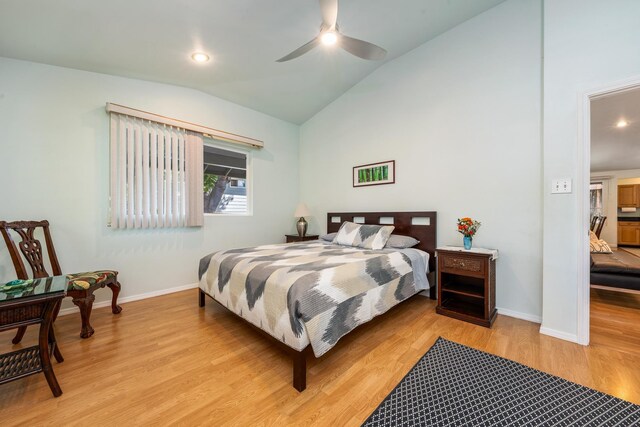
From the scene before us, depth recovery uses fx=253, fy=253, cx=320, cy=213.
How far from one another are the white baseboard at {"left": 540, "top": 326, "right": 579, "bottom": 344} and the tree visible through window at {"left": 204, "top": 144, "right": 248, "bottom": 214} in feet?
13.4

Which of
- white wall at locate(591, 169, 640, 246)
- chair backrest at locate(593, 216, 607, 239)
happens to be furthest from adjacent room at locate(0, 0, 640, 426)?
white wall at locate(591, 169, 640, 246)

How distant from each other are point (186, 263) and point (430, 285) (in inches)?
131

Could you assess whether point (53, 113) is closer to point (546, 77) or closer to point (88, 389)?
point (88, 389)

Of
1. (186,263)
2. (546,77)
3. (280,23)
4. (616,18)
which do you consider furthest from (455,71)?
(186,263)

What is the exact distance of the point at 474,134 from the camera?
287 cm

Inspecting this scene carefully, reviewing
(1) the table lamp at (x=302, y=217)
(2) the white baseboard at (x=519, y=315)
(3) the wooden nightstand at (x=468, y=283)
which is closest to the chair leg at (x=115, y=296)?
(1) the table lamp at (x=302, y=217)

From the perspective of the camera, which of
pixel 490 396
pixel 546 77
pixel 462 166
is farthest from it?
pixel 462 166

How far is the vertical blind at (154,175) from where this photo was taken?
3021 mm

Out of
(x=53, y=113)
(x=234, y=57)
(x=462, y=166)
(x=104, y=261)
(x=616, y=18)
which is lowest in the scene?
(x=104, y=261)

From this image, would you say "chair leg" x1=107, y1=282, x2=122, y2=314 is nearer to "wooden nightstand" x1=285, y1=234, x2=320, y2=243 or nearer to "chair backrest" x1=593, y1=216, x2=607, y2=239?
"wooden nightstand" x1=285, y1=234, x2=320, y2=243

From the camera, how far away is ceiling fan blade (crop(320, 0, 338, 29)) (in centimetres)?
192

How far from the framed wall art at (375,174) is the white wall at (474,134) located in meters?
0.08

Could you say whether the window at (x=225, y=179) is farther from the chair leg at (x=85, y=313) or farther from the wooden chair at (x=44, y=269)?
the chair leg at (x=85, y=313)

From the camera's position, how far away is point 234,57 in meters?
2.96
